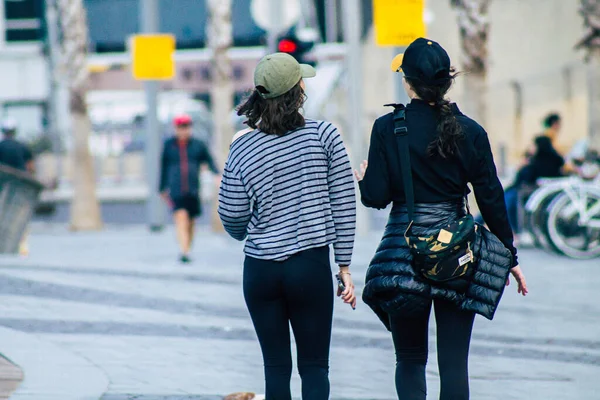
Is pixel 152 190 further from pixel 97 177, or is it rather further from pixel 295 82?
Answer: pixel 295 82

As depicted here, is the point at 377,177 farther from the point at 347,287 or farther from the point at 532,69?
the point at 532,69

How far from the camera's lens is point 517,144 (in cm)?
2259

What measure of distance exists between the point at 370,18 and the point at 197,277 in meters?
23.9

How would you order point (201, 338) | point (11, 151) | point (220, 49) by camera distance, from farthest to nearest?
point (220, 49) → point (11, 151) → point (201, 338)

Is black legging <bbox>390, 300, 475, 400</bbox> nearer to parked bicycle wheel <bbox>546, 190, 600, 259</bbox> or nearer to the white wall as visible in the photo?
parked bicycle wheel <bbox>546, 190, 600, 259</bbox>

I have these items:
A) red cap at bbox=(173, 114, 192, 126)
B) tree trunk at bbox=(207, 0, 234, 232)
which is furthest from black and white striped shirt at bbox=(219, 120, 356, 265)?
tree trunk at bbox=(207, 0, 234, 232)

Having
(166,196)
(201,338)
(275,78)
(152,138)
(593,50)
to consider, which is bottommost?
(152,138)

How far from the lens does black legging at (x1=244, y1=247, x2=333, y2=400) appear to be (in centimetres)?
457

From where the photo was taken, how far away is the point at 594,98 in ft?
53.9

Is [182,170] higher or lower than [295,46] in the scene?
lower

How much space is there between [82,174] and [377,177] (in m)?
17.2

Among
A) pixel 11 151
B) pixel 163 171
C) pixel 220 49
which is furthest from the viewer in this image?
pixel 220 49

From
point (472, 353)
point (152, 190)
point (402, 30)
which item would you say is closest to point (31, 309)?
point (472, 353)

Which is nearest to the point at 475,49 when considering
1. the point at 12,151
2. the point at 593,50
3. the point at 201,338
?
the point at 593,50
